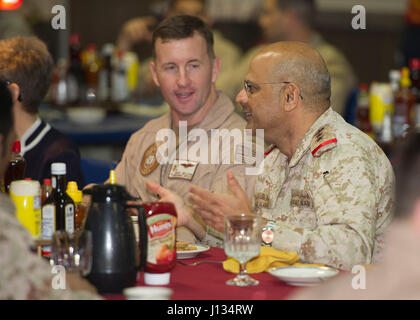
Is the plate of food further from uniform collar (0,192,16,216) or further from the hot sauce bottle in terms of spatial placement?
uniform collar (0,192,16,216)

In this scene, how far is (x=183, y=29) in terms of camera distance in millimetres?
3170

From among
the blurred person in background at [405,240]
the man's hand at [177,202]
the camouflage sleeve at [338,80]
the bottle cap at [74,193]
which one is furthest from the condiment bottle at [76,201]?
the camouflage sleeve at [338,80]

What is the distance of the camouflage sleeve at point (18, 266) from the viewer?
4.85 ft

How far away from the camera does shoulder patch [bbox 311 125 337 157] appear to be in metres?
2.36

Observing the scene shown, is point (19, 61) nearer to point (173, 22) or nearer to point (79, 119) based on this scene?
point (173, 22)

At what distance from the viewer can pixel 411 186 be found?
3.97 ft

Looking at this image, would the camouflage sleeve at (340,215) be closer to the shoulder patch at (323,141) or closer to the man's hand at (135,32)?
the shoulder patch at (323,141)

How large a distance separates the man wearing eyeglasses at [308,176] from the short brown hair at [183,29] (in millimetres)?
599

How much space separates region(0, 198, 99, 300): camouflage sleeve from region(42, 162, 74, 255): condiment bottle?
69 centimetres

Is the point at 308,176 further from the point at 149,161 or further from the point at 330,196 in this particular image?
the point at 149,161

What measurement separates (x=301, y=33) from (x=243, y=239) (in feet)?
14.4

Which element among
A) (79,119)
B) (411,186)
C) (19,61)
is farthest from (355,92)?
(411,186)

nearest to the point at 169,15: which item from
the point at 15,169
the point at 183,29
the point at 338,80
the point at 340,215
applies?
the point at 338,80

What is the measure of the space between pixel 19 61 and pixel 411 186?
236cm
